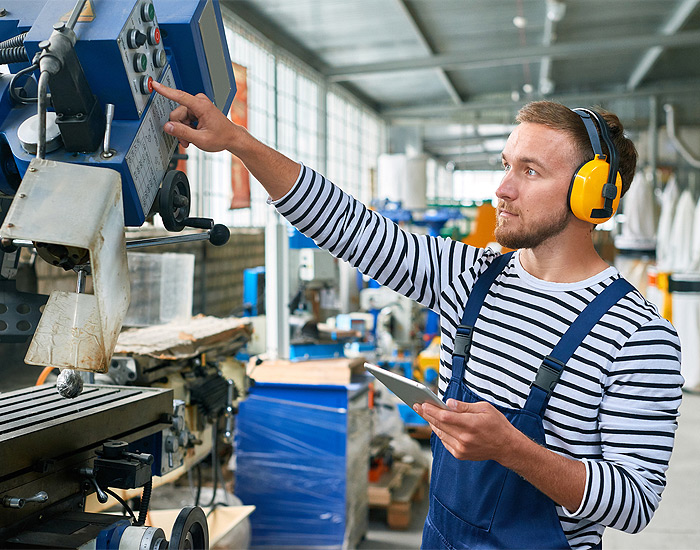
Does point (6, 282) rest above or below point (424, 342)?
above

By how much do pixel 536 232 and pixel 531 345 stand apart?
7.2 inches

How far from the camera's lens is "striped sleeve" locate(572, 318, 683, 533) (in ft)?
2.97

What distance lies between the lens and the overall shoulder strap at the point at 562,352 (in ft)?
3.25

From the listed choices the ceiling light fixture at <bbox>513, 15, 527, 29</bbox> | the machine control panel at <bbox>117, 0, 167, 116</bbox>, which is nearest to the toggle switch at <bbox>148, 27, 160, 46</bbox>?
the machine control panel at <bbox>117, 0, 167, 116</bbox>

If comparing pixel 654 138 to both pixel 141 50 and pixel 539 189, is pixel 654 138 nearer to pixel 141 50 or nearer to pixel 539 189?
pixel 539 189

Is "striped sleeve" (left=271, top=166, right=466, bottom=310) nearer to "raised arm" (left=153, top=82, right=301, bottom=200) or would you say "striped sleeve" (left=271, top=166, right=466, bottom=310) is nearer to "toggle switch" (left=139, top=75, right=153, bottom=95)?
"raised arm" (left=153, top=82, right=301, bottom=200)

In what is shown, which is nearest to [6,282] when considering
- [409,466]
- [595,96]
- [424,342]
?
[409,466]

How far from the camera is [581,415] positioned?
3.24 feet

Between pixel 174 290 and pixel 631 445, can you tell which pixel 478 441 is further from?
pixel 174 290

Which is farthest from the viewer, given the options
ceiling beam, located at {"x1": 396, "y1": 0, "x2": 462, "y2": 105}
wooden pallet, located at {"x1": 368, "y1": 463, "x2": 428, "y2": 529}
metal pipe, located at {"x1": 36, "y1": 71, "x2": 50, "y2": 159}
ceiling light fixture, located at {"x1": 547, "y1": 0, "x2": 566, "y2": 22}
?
ceiling beam, located at {"x1": 396, "y1": 0, "x2": 462, "y2": 105}

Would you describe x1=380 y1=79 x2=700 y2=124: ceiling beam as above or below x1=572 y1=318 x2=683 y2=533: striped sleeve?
above

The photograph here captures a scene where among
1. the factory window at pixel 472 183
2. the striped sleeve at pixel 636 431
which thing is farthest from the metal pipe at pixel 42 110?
the factory window at pixel 472 183

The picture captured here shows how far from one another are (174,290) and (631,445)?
1.50m

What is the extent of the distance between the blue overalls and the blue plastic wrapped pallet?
61.5 inches
